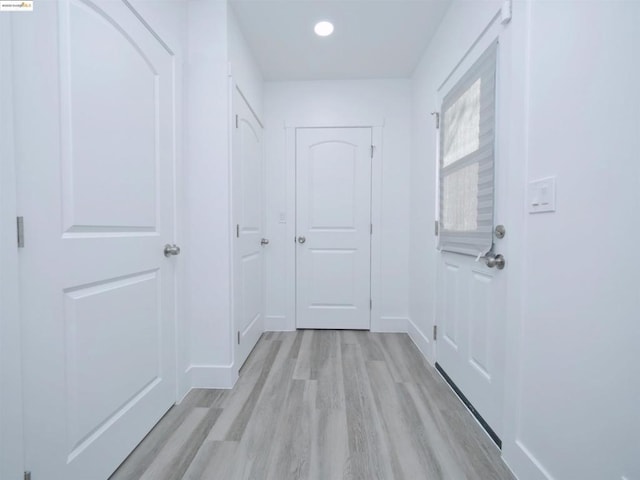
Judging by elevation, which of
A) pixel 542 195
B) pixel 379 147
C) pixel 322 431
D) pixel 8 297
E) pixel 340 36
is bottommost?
pixel 322 431

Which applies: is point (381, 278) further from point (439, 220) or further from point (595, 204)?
point (595, 204)

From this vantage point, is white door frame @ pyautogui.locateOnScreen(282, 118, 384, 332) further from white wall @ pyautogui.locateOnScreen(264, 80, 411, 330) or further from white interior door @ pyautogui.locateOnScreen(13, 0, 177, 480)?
white interior door @ pyautogui.locateOnScreen(13, 0, 177, 480)

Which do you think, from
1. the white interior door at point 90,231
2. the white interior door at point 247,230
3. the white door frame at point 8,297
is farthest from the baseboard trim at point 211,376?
the white door frame at point 8,297

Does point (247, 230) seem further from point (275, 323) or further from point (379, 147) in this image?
point (379, 147)

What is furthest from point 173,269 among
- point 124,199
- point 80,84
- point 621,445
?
point 621,445

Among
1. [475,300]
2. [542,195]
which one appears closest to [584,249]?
[542,195]

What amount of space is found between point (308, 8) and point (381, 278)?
229cm

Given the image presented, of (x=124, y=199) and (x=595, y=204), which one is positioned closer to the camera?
(x=595, y=204)

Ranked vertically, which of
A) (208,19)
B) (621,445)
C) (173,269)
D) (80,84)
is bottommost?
(621,445)

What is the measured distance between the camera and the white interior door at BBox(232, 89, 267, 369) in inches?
79.9

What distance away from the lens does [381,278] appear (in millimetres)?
2895

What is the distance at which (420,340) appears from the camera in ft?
8.03

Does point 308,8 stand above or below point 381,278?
above

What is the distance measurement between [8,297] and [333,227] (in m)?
2.37
